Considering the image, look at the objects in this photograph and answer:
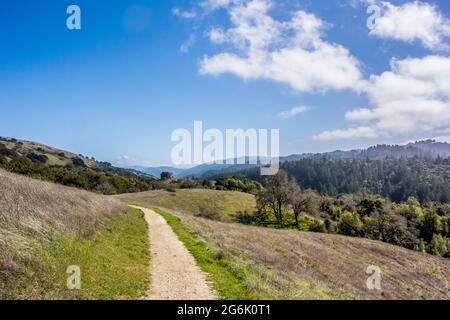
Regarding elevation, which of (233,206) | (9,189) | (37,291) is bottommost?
(233,206)

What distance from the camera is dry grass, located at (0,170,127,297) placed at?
1141 cm

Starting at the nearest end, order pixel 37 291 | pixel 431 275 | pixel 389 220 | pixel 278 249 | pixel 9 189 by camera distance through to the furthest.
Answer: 1. pixel 37 291
2. pixel 9 189
3. pixel 278 249
4. pixel 431 275
5. pixel 389 220

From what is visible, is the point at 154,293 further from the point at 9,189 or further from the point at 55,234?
the point at 9,189

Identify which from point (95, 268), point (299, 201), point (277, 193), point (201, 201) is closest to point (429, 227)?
point (299, 201)

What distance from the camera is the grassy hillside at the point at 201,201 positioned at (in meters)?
83.8

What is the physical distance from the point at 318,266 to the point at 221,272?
661 inches

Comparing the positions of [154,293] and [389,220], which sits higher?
[154,293]

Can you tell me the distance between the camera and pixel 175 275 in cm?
1614

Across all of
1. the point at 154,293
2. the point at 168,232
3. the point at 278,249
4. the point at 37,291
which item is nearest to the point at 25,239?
the point at 37,291

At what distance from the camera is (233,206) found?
10325 cm

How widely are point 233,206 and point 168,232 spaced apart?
73695mm

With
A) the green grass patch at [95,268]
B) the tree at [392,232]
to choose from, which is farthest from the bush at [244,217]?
the green grass patch at [95,268]

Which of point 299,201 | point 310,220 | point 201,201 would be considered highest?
point 299,201

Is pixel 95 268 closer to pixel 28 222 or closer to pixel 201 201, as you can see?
pixel 28 222
